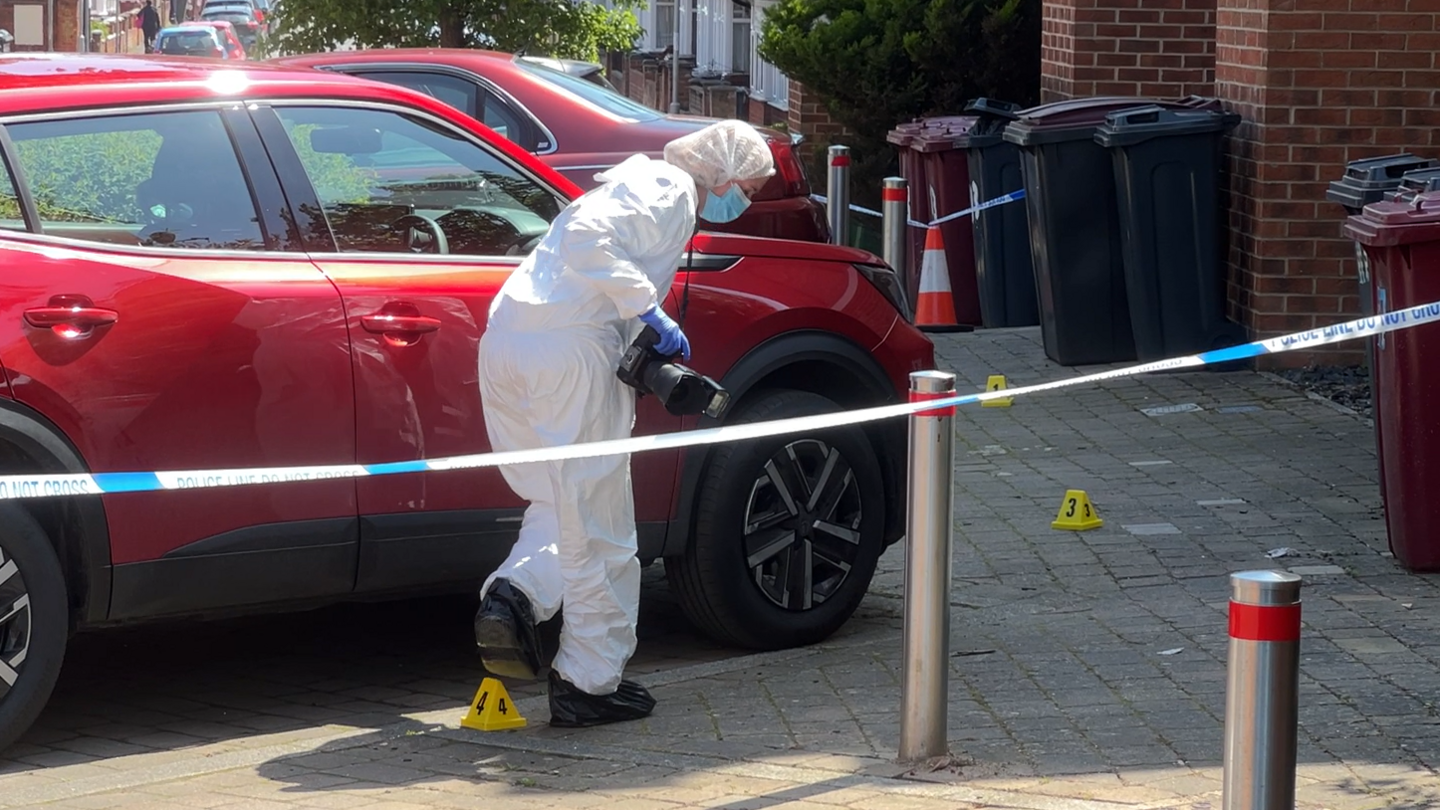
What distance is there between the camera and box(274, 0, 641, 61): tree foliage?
1847 cm

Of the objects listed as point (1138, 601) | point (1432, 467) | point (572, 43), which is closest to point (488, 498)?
point (1138, 601)

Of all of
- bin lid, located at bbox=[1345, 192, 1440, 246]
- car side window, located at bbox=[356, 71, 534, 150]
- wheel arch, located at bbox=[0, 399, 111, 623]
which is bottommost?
wheel arch, located at bbox=[0, 399, 111, 623]

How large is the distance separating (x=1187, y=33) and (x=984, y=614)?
715cm

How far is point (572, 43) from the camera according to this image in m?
19.4

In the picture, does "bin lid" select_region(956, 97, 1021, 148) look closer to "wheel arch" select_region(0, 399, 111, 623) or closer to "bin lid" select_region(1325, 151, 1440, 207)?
"bin lid" select_region(1325, 151, 1440, 207)

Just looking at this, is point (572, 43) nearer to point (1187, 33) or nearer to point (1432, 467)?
point (1187, 33)

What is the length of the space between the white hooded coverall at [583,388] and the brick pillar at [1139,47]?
25.6 feet

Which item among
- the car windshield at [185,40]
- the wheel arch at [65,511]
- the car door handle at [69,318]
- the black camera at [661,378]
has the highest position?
the car windshield at [185,40]

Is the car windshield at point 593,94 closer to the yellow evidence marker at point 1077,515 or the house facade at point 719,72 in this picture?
the yellow evidence marker at point 1077,515

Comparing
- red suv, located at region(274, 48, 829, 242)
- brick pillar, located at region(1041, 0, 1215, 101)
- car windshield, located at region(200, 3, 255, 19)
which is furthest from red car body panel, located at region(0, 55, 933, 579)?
car windshield, located at region(200, 3, 255, 19)

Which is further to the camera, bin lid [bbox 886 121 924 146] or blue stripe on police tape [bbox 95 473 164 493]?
bin lid [bbox 886 121 924 146]

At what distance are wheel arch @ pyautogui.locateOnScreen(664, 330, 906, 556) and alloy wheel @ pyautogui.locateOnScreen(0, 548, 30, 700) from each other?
1.79 meters

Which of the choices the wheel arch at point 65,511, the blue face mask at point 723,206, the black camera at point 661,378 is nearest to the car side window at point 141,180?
the wheel arch at point 65,511

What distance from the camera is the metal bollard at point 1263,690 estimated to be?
3.31 metres
